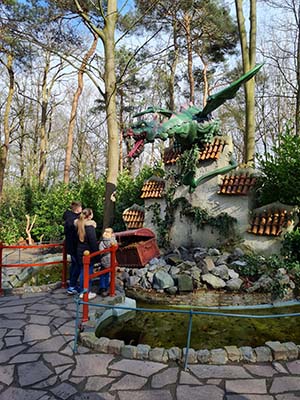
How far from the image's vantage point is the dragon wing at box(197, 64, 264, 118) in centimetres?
822

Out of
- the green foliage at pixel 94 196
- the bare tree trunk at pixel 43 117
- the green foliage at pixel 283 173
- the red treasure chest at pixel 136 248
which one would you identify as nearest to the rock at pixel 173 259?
the red treasure chest at pixel 136 248

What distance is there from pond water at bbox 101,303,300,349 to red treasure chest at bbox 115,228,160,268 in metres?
2.48

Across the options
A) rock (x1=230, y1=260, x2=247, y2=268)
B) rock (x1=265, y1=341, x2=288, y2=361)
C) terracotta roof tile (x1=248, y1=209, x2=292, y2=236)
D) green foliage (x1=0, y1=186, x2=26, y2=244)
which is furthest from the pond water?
green foliage (x1=0, y1=186, x2=26, y2=244)

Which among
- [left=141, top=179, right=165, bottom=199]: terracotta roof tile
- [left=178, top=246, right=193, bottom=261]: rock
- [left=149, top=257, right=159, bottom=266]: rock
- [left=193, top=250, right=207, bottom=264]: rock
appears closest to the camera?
[left=193, top=250, right=207, bottom=264]: rock

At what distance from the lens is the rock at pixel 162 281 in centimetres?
757

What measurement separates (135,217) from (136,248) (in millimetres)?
2874

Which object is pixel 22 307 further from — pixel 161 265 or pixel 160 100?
pixel 160 100

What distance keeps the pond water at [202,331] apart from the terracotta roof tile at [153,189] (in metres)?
4.88

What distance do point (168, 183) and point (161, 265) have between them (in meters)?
2.96

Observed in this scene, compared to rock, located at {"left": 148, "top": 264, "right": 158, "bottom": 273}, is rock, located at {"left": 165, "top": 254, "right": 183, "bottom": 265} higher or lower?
higher

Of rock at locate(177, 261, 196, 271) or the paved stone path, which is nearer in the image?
the paved stone path

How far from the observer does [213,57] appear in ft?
60.6

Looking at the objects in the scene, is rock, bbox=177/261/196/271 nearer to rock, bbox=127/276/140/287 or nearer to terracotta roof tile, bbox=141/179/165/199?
rock, bbox=127/276/140/287

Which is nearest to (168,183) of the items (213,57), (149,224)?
(149,224)
